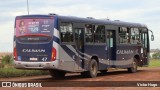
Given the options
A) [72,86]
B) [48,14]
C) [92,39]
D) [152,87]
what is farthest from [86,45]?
[152,87]

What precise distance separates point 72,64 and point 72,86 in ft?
9.58

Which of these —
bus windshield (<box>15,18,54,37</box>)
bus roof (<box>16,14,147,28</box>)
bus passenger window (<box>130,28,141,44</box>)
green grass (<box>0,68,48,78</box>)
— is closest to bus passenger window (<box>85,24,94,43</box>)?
bus roof (<box>16,14,147,28</box>)

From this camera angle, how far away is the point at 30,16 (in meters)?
22.9

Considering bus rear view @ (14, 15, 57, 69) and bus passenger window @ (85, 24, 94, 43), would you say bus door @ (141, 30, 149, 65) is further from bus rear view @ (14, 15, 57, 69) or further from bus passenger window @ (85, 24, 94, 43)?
bus rear view @ (14, 15, 57, 69)

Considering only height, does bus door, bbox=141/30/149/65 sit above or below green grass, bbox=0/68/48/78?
above

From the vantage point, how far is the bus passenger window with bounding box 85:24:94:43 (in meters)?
25.0

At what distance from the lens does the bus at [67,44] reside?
22375mm

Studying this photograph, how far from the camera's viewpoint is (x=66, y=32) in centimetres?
2317

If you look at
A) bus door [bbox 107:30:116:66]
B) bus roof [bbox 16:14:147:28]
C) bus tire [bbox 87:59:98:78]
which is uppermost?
bus roof [bbox 16:14:147:28]

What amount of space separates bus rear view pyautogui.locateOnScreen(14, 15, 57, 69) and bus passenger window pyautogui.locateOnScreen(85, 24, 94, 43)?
121 inches

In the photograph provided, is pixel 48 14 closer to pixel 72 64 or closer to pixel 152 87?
pixel 72 64

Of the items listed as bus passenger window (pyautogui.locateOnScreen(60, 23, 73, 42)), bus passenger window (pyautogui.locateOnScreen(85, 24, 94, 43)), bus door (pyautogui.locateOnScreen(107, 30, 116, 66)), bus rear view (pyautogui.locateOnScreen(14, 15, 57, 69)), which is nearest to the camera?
bus rear view (pyautogui.locateOnScreen(14, 15, 57, 69))

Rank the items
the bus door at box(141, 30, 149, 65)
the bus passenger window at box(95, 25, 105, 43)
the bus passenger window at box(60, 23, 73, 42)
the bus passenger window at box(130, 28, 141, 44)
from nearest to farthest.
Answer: the bus passenger window at box(60, 23, 73, 42) → the bus passenger window at box(95, 25, 105, 43) → the bus passenger window at box(130, 28, 141, 44) → the bus door at box(141, 30, 149, 65)

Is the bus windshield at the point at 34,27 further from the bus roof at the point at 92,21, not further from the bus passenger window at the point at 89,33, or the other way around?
the bus passenger window at the point at 89,33
